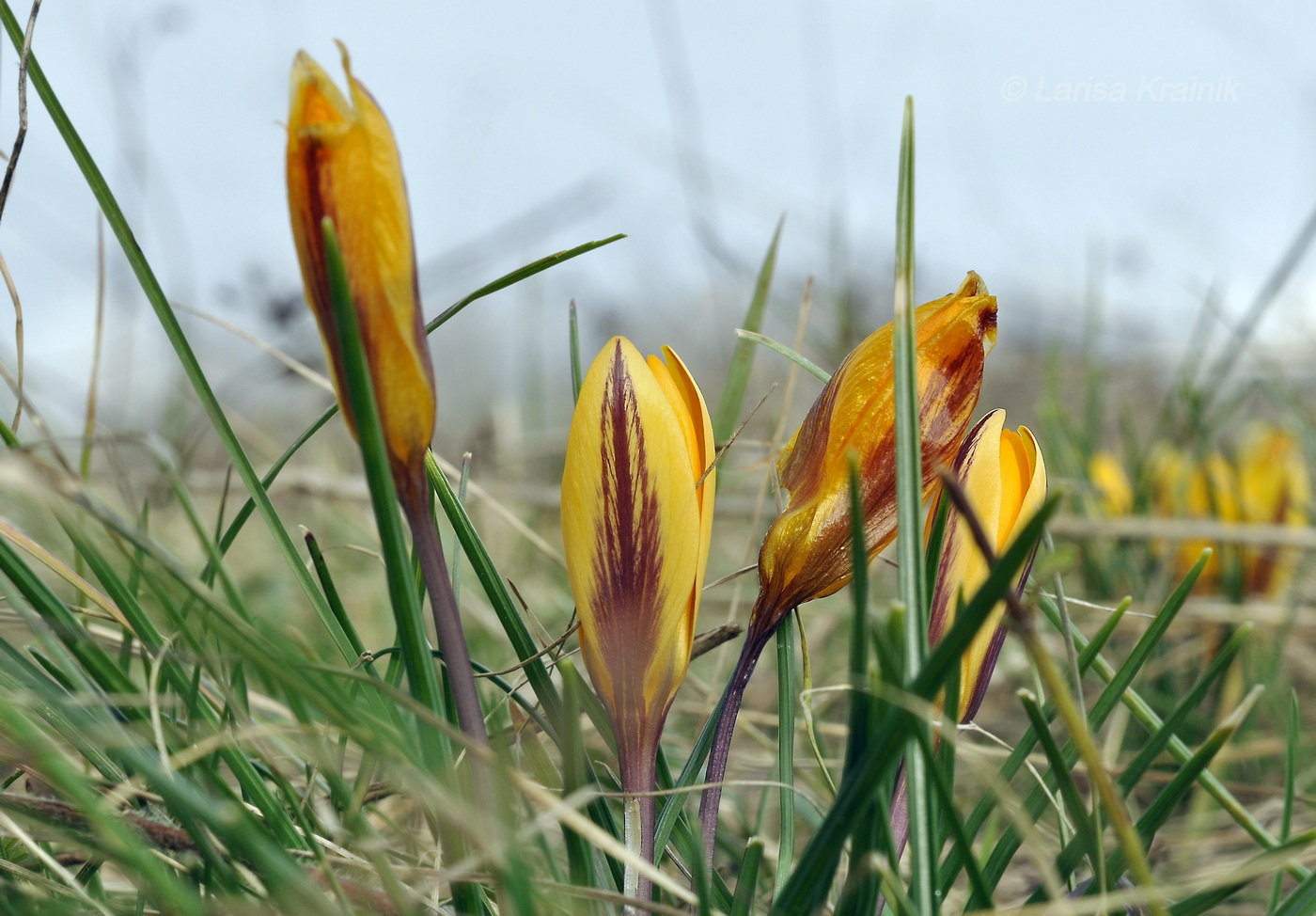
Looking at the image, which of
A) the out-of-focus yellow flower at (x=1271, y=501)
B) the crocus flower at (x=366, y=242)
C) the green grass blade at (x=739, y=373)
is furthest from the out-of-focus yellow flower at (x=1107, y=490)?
the crocus flower at (x=366, y=242)

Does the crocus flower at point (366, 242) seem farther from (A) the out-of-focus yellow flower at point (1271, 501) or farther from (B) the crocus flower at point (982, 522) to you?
(A) the out-of-focus yellow flower at point (1271, 501)

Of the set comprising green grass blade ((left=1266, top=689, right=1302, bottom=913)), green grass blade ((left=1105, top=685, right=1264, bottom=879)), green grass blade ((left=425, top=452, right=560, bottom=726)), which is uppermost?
green grass blade ((left=425, top=452, right=560, bottom=726))

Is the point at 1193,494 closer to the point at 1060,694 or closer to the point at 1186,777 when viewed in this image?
the point at 1186,777

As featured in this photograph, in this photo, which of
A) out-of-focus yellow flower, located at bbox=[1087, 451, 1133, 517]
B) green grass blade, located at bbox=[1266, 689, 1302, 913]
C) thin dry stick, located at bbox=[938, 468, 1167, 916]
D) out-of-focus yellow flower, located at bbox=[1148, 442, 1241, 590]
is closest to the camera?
thin dry stick, located at bbox=[938, 468, 1167, 916]

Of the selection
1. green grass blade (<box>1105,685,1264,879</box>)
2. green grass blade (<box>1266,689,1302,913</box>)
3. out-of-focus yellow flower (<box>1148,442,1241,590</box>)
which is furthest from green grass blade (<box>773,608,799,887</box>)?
out-of-focus yellow flower (<box>1148,442,1241,590</box>)

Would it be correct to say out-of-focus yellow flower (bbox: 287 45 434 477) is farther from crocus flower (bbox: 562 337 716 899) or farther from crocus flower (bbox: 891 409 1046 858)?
crocus flower (bbox: 891 409 1046 858)

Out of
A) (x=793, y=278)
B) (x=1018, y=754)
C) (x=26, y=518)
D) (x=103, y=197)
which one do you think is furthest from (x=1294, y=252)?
(x=26, y=518)
